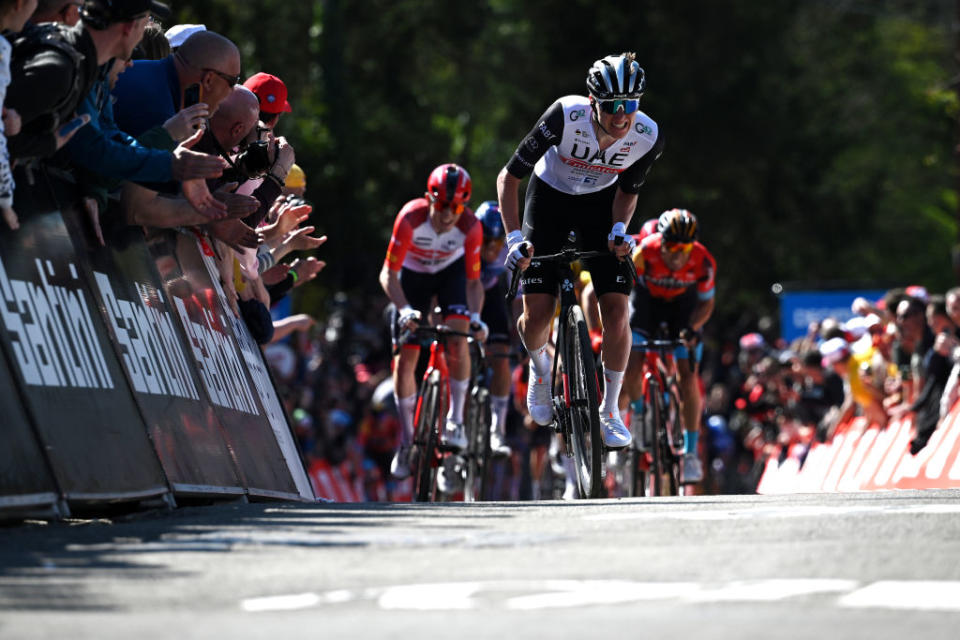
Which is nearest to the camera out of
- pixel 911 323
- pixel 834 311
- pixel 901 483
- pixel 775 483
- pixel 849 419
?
pixel 901 483

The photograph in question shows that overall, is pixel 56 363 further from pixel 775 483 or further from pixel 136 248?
pixel 775 483

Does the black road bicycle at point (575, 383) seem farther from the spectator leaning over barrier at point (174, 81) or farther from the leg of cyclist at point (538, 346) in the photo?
the spectator leaning over barrier at point (174, 81)

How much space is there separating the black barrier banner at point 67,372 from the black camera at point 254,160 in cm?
231

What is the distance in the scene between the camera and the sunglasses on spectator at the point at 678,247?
47.1 feet

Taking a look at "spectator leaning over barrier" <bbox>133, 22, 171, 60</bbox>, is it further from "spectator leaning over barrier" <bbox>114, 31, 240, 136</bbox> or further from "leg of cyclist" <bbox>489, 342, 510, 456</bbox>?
"leg of cyclist" <bbox>489, 342, 510, 456</bbox>

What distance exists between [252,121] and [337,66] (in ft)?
77.7

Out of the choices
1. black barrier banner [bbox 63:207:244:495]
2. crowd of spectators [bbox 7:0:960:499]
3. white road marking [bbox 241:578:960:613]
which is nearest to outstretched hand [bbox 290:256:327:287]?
crowd of spectators [bbox 7:0:960:499]

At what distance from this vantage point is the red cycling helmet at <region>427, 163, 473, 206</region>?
1338 cm

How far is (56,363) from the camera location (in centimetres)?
725

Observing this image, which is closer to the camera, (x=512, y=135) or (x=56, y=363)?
(x=56, y=363)

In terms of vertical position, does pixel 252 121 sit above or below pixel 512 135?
below

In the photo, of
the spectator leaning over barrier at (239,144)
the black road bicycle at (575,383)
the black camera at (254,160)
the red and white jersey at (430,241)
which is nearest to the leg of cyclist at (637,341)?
the red and white jersey at (430,241)

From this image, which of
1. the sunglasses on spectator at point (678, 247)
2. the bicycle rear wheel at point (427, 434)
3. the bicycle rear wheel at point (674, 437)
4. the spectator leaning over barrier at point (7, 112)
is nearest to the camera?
the spectator leaning over barrier at point (7, 112)

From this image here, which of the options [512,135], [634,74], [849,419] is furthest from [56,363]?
[512,135]
